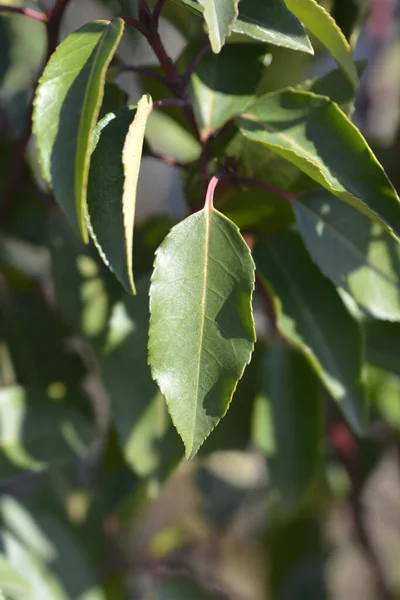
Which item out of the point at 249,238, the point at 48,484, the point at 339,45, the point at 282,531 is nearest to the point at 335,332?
the point at 249,238

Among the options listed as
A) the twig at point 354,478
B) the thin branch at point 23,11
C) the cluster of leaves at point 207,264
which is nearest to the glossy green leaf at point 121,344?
the cluster of leaves at point 207,264

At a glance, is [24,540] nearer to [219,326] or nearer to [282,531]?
[219,326]

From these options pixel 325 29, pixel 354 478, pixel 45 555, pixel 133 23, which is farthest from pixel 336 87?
pixel 354 478

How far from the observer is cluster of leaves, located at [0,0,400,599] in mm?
409

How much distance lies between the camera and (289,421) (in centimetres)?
72

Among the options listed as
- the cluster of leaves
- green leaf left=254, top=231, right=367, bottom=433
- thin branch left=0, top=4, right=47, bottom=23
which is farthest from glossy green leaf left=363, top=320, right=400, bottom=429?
thin branch left=0, top=4, right=47, bottom=23

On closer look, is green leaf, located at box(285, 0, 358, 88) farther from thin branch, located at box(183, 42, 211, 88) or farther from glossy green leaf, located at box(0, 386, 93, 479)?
glossy green leaf, located at box(0, 386, 93, 479)

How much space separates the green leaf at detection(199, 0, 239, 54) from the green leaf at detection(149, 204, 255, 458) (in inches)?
4.7

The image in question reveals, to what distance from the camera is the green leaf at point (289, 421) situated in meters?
0.70

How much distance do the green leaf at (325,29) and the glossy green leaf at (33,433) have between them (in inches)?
17.9

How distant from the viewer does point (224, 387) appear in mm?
415

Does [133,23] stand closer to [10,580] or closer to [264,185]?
[264,185]

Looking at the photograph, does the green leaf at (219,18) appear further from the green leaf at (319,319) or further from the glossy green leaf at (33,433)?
the glossy green leaf at (33,433)

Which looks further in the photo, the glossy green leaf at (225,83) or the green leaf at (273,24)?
the glossy green leaf at (225,83)
